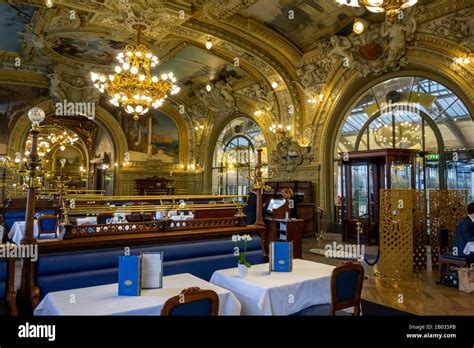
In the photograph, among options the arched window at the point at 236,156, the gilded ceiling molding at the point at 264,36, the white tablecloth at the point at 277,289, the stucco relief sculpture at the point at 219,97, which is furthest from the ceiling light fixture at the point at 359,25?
the white tablecloth at the point at 277,289

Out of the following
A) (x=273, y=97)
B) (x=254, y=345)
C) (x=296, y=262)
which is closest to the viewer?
(x=254, y=345)

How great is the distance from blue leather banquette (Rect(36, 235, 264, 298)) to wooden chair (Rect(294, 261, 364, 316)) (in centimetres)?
144

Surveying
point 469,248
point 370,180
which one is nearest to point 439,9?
point 370,180

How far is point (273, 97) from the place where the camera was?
1365 centimetres

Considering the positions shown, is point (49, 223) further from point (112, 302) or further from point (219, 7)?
point (219, 7)

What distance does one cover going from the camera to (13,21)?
10.8 metres

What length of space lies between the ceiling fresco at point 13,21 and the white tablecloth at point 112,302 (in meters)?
10.1

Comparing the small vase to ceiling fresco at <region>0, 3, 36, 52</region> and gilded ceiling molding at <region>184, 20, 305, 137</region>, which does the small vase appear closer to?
gilded ceiling molding at <region>184, 20, 305, 137</region>

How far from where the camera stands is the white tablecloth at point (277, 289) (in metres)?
3.07

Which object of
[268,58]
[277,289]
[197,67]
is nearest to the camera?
[277,289]

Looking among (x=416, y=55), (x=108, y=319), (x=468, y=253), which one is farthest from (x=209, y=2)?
(x=108, y=319)

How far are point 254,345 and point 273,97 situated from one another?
12.0 m

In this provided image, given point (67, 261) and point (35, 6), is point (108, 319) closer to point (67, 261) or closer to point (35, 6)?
point (67, 261)

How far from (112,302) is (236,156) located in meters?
15.0
